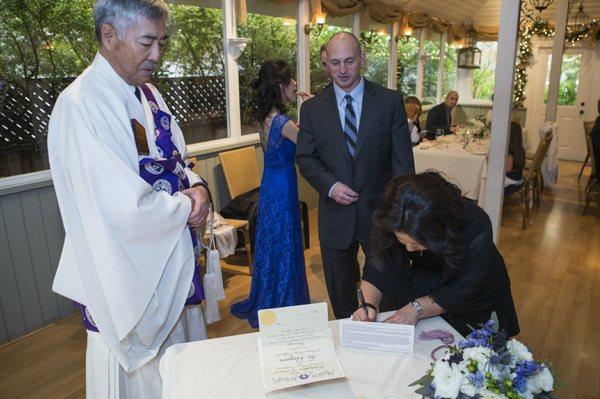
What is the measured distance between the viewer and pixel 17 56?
2670 millimetres

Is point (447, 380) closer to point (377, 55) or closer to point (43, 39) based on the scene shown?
point (43, 39)

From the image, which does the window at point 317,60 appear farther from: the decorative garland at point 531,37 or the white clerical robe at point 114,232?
A: the white clerical robe at point 114,232

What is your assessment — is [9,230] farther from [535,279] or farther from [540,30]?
[540,30]

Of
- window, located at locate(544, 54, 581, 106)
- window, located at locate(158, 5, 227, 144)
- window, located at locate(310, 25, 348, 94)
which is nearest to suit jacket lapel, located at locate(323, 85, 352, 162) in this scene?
window, located at locate(158, 5, 227, 144)

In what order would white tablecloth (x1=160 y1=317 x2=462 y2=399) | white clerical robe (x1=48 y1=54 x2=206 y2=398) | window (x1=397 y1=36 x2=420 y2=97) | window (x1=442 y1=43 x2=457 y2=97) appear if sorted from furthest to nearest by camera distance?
window (x1=442 y1=43 x2=457 y2=97)
window (x1=397 y1=36 x2=420 y2=97)
white clerical robe (x1=48 y1=54 x2=206 y2=398)
white tablecloth (x1=160 y1=317 x2=462 y2=399)

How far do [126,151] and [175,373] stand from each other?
0.64 m

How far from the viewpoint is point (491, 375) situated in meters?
0.85

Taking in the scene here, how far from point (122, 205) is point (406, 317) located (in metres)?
0.91

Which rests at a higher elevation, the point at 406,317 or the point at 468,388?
the point at 468,388

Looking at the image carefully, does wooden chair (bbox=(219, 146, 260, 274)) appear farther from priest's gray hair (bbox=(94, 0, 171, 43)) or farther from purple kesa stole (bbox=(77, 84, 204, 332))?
priest's gray hair (bbox=(94, 0, 171, 43))

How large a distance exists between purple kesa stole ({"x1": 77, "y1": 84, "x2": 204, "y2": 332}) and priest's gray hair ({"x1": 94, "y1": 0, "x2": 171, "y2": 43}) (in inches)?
10.0

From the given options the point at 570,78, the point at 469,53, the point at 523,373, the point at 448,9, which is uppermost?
the point at 448,9

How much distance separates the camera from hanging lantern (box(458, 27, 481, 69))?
343 inches

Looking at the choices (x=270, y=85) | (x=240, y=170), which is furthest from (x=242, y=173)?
(x=270, y=85)
